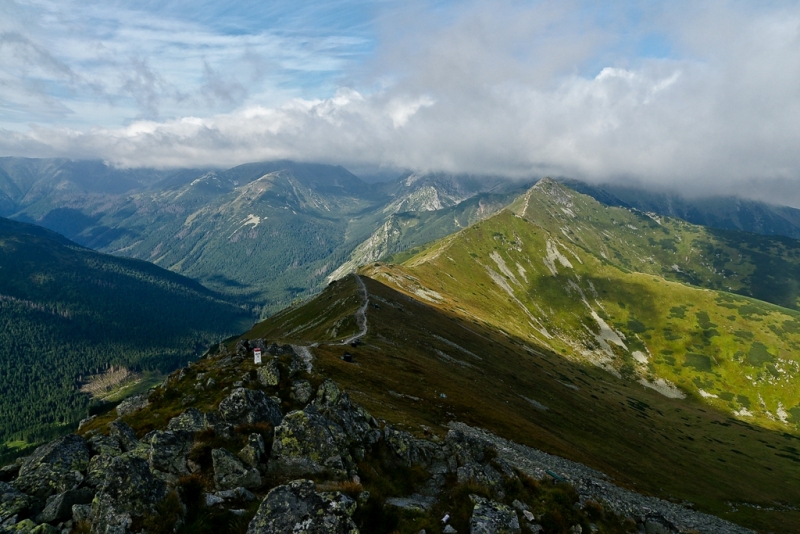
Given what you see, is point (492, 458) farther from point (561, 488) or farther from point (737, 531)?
point (737, 531)

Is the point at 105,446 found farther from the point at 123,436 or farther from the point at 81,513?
the point at 81,513

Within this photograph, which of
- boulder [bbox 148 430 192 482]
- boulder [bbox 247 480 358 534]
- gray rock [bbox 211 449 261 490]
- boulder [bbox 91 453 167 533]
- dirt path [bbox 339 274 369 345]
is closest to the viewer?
boulder [bbox 247 480 358 534]

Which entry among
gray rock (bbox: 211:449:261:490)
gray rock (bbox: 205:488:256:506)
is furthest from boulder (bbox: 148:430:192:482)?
gray rock (bbox: 205:488:256:506)

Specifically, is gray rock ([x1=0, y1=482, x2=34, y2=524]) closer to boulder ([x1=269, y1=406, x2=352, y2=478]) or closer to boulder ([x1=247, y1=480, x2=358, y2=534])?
boulder ([x1=269, y1=406, x2=352, y2=478])

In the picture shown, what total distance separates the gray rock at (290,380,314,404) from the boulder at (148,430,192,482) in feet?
56.3

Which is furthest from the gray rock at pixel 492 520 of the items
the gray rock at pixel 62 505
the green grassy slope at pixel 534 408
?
the green grassy slope at pixel 534 408

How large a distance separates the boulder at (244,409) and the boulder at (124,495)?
379 inches

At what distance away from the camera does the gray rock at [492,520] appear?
781 inches

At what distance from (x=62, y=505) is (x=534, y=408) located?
92.7m

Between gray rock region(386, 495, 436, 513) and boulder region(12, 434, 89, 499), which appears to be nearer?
boulder region(12, 434, 89, 499)

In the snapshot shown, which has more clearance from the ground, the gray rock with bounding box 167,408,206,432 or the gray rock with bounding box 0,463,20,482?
the gray rock with bounding box 167,408,206,432

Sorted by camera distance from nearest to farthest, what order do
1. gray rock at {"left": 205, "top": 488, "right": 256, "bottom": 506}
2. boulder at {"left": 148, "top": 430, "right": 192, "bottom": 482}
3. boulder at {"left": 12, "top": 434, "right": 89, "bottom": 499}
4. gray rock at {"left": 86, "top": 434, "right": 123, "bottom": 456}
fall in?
gray rock at {"left": 205, "top": 488, "right": 256, "bottom": 506} → boulder at {"left": 12, "top": 434, "right": 89, "bottom": 499} → boulder at {"left": 148, "top": 430, "right": 192, "bottom": 482} → gray rock at {"left": 86, "top": 434, "right": 123, "bottom": 456}

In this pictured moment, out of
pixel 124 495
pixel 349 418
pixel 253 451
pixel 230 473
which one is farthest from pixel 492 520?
pixel 124 495

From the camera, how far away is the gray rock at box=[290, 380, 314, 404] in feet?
129
